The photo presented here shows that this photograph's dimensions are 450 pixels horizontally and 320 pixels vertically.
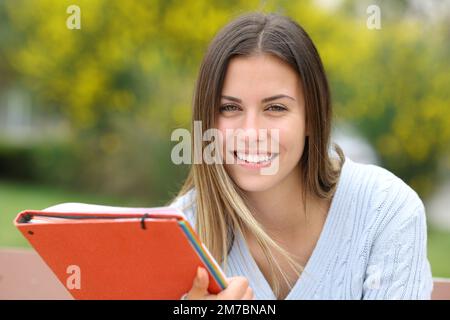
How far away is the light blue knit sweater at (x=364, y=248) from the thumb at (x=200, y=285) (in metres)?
0.58

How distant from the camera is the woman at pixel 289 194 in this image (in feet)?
5.48

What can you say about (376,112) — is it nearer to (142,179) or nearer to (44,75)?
(142,179)

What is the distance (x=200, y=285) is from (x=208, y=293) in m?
0.06

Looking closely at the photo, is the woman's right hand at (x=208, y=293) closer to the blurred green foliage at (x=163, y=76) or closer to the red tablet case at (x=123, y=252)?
the red tablet case at (x=123, y=252)

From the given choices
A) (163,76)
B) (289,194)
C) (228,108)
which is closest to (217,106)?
(228,108)

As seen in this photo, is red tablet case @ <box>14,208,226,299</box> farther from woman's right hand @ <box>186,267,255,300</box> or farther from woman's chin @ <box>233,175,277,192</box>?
woman's chin @ <box>233,175,277,192</box>

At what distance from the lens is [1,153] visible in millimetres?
9617

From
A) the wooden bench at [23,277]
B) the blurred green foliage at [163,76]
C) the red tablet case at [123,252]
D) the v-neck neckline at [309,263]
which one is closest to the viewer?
the red tablet case at [123,252]

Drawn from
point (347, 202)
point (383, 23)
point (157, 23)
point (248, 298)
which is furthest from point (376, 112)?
point (248, 298)

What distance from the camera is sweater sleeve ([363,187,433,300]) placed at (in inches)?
64.1

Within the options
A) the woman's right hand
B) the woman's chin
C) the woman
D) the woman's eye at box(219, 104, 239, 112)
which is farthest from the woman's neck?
the woman's right hand

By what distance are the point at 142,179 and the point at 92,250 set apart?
20.1ft

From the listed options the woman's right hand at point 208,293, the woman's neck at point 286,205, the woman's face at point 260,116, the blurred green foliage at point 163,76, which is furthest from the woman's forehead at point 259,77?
the blurred green foliage at point 163,76

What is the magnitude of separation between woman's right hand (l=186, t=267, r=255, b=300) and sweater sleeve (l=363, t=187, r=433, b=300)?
20.7 inches
